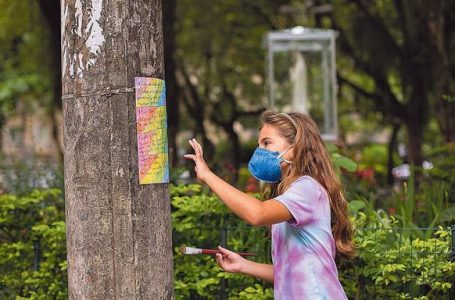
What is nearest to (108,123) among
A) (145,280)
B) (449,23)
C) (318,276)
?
(145,280)

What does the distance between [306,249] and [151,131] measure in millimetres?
789

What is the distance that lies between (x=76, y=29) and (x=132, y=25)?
0.24 metres

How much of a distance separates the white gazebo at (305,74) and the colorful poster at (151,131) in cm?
1122

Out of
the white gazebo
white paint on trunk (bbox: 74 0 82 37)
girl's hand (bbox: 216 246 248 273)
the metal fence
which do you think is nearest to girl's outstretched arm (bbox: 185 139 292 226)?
girl's hand (bbox: 216 246 248 273)

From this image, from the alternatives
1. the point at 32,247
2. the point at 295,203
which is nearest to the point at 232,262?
the point at 295,203

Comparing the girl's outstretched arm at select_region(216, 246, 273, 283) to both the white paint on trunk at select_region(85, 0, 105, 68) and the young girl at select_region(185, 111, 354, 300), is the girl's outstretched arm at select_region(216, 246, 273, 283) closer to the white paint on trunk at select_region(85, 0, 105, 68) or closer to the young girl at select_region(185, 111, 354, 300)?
the young girl at select_region(185, 111, 354, 300)

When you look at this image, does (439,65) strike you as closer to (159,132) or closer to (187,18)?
(159,132)

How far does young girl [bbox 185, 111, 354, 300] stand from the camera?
3.16 metres

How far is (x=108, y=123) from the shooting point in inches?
130

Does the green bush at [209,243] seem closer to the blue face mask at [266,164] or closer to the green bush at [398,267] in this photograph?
the green bush at [398,267]

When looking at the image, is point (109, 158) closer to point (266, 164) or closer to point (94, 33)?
point (94, 33)

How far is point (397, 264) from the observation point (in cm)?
475

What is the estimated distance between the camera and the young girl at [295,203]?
3164mm

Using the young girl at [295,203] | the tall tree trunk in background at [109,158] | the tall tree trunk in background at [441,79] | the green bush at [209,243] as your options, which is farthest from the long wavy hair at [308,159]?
the tall tree trunk in background at [441,79]
